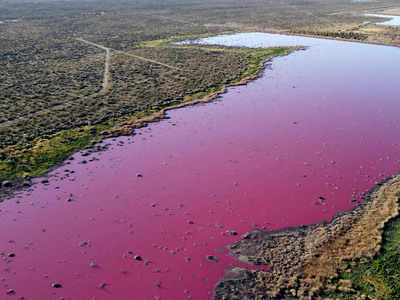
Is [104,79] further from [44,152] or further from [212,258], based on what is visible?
[212,258]

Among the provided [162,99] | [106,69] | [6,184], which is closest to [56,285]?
[6,184]

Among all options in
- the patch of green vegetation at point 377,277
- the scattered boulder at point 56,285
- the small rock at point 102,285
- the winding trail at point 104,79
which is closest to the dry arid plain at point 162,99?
the patch of green vegetation at point 377,277

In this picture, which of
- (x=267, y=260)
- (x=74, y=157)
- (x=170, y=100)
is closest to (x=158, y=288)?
(x=267, y=260)

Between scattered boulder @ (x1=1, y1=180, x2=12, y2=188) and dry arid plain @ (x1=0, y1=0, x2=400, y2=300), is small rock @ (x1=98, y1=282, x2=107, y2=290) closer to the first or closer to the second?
dry arid plain @ (x1=0, y1=0, x2=400, y2=300)

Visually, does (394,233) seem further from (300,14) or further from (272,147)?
(300,14)

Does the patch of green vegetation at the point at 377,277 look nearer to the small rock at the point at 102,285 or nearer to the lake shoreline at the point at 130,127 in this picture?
the small rock at the point at 102,285

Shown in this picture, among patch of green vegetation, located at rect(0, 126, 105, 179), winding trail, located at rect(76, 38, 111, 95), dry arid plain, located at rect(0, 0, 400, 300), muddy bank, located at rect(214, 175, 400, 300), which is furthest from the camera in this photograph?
winding trail, located at rect(76, 38, 111, 95)

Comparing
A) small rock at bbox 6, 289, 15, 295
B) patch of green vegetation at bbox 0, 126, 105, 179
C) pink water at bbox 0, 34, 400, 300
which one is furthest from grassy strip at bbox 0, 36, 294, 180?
small rock at bbox 6, 289, 15, 295
